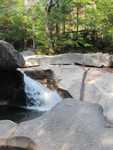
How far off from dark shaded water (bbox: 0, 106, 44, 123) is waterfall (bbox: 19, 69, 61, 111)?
1.25 ft

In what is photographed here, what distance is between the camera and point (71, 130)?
14.5 feet

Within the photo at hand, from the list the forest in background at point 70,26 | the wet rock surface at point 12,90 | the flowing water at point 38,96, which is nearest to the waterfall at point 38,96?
the flowing water at point 38,96

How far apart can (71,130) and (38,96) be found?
5.57 meters

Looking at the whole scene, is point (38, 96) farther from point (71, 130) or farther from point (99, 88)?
point (71, 130)

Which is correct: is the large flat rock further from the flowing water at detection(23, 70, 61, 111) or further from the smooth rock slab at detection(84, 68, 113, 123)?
the smooth rock slab at detection(84, 68, 113, 123)

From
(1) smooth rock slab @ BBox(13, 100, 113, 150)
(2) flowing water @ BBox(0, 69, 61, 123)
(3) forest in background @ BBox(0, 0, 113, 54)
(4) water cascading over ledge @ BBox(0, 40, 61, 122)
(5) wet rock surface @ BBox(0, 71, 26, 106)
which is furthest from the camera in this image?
(3) forest in background @ BBox(0, 0, 113, 54)

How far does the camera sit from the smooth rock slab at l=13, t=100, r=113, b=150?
164 inches

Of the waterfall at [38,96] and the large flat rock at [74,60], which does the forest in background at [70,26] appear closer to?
the large flat rock at [74,60]

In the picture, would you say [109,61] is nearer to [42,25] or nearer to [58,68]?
[58,68]

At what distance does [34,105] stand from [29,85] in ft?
2.04

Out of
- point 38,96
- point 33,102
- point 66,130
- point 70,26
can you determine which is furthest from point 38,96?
point 66,130

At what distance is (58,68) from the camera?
1019cm

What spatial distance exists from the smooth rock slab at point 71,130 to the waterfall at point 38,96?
14.6 ft

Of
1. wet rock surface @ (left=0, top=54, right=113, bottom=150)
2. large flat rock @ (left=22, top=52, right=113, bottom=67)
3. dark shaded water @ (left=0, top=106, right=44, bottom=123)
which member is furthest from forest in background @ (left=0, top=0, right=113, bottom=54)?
wet rock surface @ (left=0, top=54, right=113, bottom=150)
